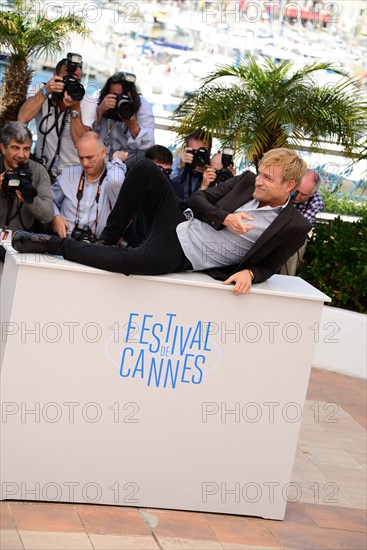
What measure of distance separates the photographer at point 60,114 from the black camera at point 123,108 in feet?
0.65

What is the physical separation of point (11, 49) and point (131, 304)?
489 centimetres

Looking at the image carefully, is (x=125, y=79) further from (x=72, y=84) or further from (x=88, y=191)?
(x=88, y=191)

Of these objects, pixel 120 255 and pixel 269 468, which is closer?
pixel 120 255

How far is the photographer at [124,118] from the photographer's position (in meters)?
6.79

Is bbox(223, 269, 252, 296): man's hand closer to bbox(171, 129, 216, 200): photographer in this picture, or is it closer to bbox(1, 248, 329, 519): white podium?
bbox(1, 248, 329, 519): white podium

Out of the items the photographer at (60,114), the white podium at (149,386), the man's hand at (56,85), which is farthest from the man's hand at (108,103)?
the white podium at (149,386)

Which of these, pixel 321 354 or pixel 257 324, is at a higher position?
pixel 257 324

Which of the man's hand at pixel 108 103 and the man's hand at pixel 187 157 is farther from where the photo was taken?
the man's hand at pixel 187 157

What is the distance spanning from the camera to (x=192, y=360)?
4277mm

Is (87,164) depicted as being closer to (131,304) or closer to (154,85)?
(131,304)

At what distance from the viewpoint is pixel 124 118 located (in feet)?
22.3

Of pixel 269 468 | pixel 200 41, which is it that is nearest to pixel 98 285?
pixel 269 468

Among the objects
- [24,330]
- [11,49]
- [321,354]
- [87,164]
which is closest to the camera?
[24,330]

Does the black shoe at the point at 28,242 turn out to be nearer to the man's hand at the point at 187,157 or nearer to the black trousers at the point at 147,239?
the black trousers at the point at 147,239
